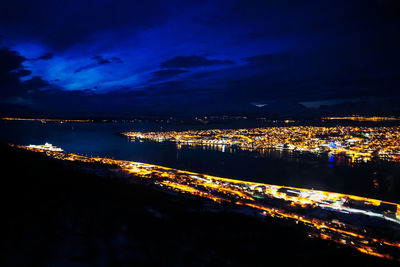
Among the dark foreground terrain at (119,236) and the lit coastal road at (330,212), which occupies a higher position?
the dark foreground terrain at (119,236)

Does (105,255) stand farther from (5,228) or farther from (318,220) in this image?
(318,220)

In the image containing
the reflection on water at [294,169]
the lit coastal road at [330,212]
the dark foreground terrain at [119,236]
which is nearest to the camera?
the dark foreground terrain at [119,236]

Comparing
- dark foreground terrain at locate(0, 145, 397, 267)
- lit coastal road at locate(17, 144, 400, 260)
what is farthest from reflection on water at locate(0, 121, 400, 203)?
dark foreground terrain at locate(0, 145, 397, 267)

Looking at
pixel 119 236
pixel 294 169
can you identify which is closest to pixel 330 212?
pixel 119 236

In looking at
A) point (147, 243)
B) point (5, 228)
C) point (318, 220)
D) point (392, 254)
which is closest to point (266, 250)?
point (147, 243)

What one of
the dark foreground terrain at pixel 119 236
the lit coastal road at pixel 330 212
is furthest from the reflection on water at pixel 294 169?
the dark foreground terrain at pixel 119 236

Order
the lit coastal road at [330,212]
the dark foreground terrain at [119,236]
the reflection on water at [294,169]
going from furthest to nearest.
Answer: the reflection on water at [294,169], the lit coastal road at [330,212], the dark foreground terrain at [119,236]

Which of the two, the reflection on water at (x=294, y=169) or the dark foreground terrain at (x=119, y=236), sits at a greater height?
the dark foreground terrain at (x=119, y=236)

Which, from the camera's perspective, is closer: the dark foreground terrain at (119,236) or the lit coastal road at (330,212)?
the dark foreground terrain at (119,236)

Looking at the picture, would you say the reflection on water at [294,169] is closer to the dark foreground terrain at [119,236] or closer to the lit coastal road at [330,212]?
the lit coastal road at [330,212]
